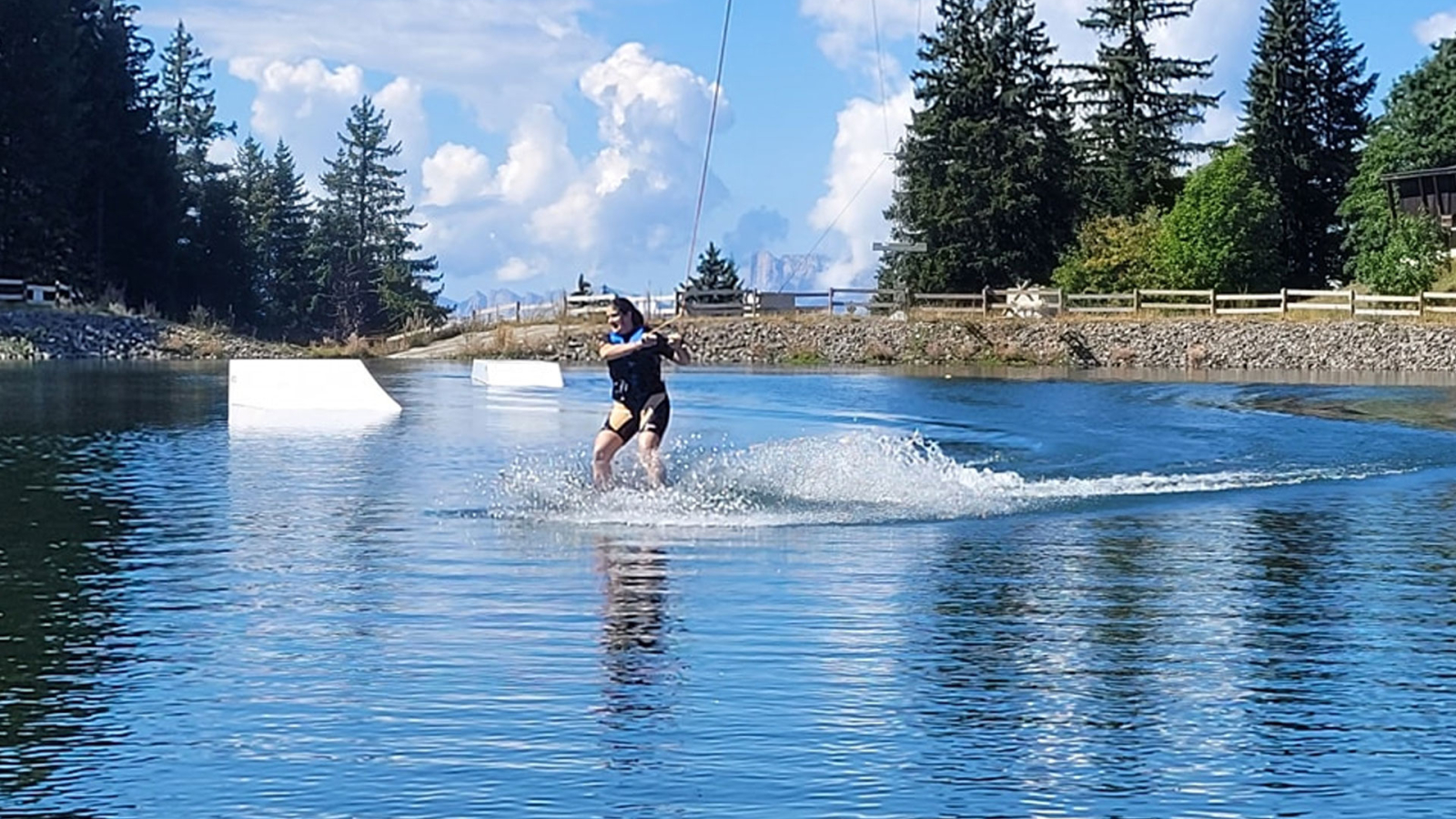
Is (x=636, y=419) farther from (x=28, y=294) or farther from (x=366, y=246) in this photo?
(x=366, y=246)

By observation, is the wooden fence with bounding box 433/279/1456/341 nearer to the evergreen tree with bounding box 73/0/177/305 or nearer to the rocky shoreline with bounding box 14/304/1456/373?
the rocky shoreline with bounding box 14/304/1456/373

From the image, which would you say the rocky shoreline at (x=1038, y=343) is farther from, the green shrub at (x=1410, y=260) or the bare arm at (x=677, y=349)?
the bare arm at (x=677, y=349)

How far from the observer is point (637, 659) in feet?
31.1

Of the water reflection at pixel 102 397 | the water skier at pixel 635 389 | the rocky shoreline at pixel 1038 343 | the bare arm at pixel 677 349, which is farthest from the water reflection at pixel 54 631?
the rocky shoreline at pixel 1038 343

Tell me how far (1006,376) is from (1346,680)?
152ft

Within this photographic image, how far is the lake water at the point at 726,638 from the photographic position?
23.8ft

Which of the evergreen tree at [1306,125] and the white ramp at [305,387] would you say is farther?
the evergreen tree at [1306,125]

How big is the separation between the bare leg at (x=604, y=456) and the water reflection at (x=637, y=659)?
11.9ft

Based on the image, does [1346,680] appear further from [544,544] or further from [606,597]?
[544,544]

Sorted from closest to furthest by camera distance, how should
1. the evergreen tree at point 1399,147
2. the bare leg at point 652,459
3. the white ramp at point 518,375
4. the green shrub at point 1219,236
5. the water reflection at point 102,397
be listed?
the bare leg at point 652,459 < the water reflection at point 102,397 < the white ramp at point 518,375 < the green shrub at point 1219,236 < the evergreen tree at point 1399,147

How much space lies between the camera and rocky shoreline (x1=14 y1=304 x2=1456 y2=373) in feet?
209

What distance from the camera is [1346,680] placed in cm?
921

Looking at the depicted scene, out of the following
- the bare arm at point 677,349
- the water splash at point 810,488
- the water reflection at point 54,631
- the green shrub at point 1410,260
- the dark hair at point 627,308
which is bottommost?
A: the water reflection at point 54,631

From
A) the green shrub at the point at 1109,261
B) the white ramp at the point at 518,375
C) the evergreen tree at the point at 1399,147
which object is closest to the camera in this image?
the white ramp at the point at 518,375
